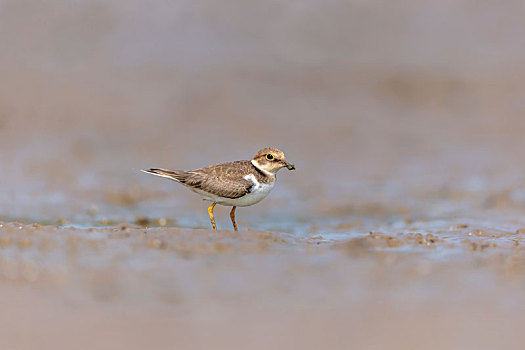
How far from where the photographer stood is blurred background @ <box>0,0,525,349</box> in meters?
7.13

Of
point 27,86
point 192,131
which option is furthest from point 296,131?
point 27,86

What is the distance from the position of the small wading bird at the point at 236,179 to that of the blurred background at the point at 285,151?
1.16m

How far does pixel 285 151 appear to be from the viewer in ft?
53.4

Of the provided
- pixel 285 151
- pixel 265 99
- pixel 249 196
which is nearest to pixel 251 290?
pixel 249 196

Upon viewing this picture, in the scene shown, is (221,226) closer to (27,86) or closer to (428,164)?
(428,164)

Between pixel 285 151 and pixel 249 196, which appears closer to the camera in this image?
pixel 249 196

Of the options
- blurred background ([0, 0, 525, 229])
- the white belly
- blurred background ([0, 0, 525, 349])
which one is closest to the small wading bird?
the white belly

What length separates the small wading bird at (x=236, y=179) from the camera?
10203 mm

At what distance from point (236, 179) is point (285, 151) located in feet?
20.1

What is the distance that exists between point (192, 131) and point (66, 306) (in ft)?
32.6

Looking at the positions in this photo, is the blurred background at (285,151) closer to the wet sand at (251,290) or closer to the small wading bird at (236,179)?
the wet sand at (251,290)

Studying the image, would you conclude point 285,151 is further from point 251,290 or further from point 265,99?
point 251,290

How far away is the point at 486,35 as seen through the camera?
19547 millimetres

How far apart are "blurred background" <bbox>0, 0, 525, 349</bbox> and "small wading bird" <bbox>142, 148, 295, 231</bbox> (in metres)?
1.16
